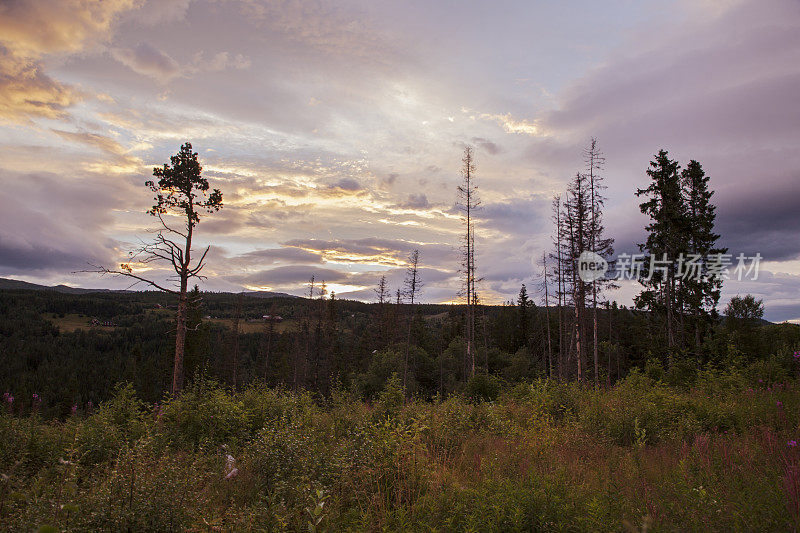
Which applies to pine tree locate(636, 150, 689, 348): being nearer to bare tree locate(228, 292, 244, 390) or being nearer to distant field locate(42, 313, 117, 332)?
bare tree locate(228, 292, 244, 390)

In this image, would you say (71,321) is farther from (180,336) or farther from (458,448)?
(458,448)

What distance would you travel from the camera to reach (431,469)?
6152 mm

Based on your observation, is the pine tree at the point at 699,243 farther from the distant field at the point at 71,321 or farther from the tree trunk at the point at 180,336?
the distant field at the point at 71,321

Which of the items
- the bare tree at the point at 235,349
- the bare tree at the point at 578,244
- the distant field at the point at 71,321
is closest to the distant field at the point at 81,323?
the distant field at the point at 71,321


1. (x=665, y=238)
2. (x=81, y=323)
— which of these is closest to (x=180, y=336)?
(x=665, y=238)

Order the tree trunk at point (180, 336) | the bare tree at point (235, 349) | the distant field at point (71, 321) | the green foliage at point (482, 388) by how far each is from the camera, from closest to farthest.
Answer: the tree trunk at point (180, 336) → the green foliage at point (482, 388) → the bare tree at point (235, 349) → the distant field at point (71, 321)

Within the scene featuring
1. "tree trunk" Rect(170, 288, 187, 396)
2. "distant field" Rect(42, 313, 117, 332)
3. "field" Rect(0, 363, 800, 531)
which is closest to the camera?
"field" Rect(0, 363, 800, 531)

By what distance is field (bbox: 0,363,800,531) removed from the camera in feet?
13.8

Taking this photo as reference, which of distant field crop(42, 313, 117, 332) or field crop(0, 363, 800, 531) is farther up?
field crop(0, 363, 800, 531)

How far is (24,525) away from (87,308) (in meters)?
210

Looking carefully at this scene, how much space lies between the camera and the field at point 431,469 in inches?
166

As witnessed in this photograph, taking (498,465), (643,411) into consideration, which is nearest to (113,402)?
(498,465)

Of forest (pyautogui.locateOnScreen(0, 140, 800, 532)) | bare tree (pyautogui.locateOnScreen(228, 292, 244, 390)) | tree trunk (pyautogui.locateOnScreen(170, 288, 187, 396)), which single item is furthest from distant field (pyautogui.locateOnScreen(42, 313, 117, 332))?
forest (pyautogui.locateOnScreen(0, 140, 800, 532))

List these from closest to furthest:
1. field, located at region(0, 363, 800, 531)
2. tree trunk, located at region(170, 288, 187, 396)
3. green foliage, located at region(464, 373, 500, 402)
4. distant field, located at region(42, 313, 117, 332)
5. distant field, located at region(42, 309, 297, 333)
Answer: field, located at region(0, 363, 800, 531) < tree trunk, located at region(170, 288, 187, 396) < green foliage, located at region(464, 373, 500, 402) < distant field, located at region(42, 309, 297, 333) < distant field, located at region(42, 313, 117, 332)
